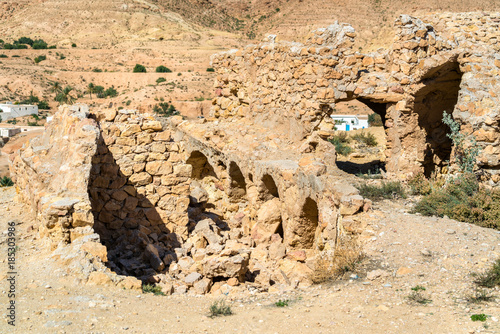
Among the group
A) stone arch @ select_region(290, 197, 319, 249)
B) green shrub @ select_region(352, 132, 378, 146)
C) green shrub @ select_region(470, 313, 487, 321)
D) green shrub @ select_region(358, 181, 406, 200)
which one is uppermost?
green shrub @ select_region(352, 132, 378, 146)

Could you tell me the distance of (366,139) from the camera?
1855 centimetres

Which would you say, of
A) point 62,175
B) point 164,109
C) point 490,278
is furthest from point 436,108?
point 164,109

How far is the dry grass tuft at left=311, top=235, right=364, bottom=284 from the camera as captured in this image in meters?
5.91

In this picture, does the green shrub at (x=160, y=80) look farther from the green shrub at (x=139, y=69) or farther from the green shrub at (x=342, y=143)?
the green shrub at (x=342, y=143)

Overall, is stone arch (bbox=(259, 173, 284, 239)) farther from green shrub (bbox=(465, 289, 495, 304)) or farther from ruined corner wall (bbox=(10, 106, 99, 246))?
green shrub (bbox=(465, 289, 495, 304))

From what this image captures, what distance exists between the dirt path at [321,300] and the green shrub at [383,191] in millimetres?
2185

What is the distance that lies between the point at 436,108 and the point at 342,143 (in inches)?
285

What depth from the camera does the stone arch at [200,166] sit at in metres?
14.1

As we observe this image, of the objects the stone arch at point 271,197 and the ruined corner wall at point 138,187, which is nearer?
the ruined corner wall at point 138,187

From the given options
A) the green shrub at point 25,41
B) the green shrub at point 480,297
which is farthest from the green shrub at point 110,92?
the green shrub at point 480,297

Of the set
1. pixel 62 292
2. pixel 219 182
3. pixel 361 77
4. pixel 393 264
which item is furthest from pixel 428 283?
pixel 219 182

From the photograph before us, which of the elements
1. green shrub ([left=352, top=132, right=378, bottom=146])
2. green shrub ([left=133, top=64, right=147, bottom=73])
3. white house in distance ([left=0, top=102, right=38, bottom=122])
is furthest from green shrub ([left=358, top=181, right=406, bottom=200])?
green shrub ([left=133, top=64, right=147, bottom=73])

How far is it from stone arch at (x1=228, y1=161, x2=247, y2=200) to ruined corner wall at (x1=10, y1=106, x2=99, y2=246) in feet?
16.4

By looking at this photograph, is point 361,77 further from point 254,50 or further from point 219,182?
point 219,182
